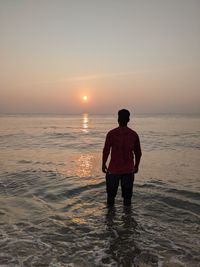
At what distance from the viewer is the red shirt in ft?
23.4

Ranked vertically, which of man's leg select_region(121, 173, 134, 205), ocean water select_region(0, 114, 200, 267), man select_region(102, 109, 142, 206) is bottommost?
ocean water select_region(0, 114, 200, 267)

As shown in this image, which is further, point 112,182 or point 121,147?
point 112,182

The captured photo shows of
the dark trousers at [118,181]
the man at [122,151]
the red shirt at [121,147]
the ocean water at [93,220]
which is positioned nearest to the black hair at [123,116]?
the man at [122,151]

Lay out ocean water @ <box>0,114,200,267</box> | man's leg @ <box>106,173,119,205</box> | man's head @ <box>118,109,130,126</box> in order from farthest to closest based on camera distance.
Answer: man's leg @ <box>106,173,119,205</box>, man's head @ <box>118,109,130,126</box>, ocean water @ <box>0,114,200,267</box>

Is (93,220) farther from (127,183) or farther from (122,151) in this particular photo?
(122,151)

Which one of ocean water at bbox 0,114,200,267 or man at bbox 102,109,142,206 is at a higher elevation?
man at bbox 102,109,142,206

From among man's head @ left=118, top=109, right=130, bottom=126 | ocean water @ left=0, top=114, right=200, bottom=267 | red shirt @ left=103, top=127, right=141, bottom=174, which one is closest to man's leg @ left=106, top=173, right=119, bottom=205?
red shirt @ left=103, top=127, right=141, bottom=174

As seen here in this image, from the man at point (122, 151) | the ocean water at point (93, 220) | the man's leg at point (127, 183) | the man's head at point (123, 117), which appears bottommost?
the ocean water at point (93, 220)

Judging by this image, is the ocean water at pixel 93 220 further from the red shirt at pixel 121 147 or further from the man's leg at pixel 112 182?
the red shirt at pixel 121 147

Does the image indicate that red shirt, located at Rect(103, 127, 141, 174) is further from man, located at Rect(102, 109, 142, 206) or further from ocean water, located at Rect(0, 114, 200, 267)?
ocean water, located at Rect(0, 114, 200, 267)

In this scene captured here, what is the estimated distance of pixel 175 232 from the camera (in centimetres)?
671

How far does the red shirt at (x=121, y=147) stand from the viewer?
7.12 meters

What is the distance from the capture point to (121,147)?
281 inches

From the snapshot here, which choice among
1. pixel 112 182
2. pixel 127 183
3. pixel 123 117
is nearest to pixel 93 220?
pixel 112 182
